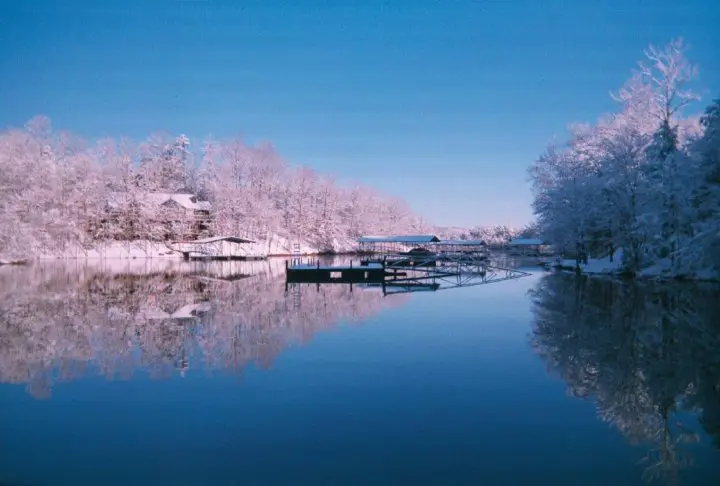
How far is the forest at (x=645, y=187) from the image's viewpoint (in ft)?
75.7

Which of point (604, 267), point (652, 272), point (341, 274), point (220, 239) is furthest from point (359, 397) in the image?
point (220, 239)

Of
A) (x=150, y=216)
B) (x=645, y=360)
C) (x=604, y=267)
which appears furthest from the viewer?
(x=150, y=216)

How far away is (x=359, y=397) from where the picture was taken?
9328mm

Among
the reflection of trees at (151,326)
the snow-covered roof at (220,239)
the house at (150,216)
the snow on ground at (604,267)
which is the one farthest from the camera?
the house at (150,216)

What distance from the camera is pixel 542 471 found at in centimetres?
630

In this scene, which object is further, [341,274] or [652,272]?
[341,274]

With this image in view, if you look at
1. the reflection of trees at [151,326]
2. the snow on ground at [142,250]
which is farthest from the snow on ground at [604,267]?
the snow on ground at [142,250]

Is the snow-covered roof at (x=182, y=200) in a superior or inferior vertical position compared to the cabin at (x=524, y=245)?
superior

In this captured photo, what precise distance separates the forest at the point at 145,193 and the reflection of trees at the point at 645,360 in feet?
186

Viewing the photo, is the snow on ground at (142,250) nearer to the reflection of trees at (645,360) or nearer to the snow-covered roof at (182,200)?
the snow-covered roof at (182,200)

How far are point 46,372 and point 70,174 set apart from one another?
219 ft

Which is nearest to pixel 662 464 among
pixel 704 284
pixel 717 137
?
pixel 717 137

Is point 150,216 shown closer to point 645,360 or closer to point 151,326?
point 151,326

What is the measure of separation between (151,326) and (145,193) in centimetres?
6498
